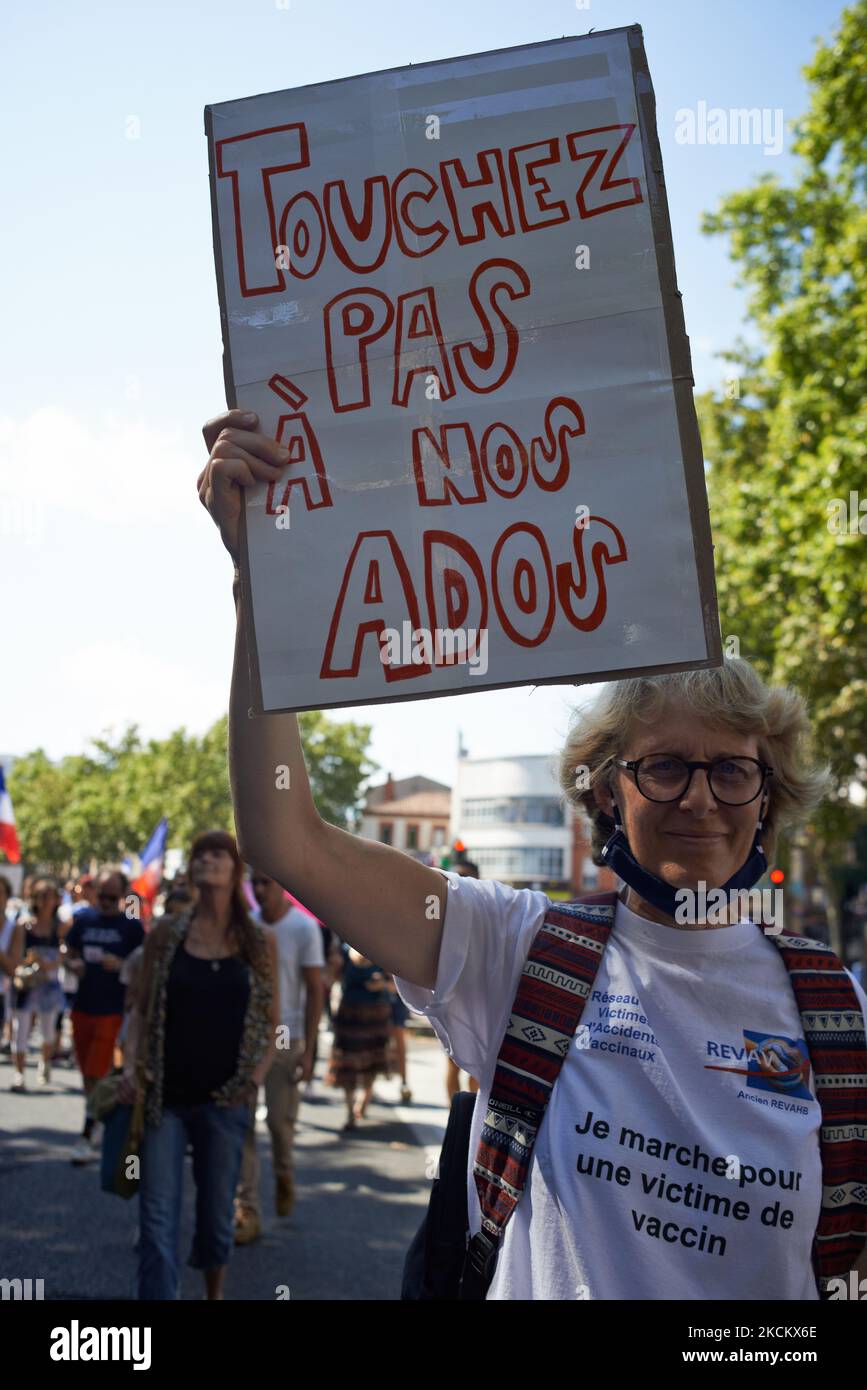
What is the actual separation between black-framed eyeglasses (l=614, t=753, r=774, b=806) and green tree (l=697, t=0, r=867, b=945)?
6.96 m

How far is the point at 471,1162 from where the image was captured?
6.30 feet

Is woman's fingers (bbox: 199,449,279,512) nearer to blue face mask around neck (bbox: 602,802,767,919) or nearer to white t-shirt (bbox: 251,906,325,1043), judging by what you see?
blue face mask around neck (bbox: 602,802,767,919)

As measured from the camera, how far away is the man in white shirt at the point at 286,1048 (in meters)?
6.63

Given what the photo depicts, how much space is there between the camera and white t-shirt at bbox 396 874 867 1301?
1764 mm

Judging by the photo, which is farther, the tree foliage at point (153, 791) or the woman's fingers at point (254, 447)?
the tree foliage at point (153, 791)

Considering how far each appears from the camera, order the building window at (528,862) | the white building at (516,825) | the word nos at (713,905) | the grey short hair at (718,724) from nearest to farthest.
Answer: the word nos at (713,905) → the grey short hair at (718,724) → the building window at (528,862) → the white building at (516,825)

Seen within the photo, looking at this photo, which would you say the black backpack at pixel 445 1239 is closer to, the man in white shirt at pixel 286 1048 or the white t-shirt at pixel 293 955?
the man in white shirt at pixel 286 1048

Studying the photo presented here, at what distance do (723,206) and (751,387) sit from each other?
3821mm

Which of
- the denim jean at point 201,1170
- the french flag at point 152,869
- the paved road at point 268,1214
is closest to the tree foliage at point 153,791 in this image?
the french flag at point 152,869

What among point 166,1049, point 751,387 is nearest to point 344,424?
point 166,1049

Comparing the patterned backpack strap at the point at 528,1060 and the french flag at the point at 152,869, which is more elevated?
the french flag at the point at 152,869

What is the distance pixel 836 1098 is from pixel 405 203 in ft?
4.99
